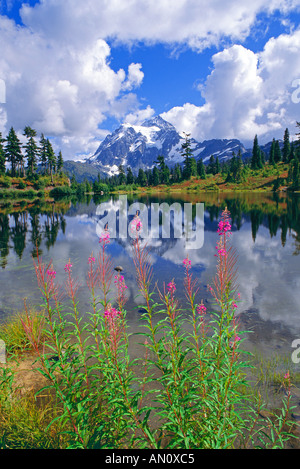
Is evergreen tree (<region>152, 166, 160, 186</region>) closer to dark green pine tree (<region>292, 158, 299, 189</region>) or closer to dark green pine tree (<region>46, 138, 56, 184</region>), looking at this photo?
dark green pine tree (<region>46, 138, 56, 184</region>)

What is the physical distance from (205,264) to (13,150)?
115 meters

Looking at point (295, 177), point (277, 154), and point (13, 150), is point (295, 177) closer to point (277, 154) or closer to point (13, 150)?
point (277, 154)

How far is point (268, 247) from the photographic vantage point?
2202 centimetres

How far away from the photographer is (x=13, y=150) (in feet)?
357

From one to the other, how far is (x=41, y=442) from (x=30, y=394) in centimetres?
190

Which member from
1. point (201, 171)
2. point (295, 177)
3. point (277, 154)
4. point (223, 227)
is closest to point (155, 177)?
point (201, 171)

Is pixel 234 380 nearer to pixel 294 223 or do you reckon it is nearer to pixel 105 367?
pixel 105 367

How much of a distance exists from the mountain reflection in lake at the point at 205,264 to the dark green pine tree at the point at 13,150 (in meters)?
89.2

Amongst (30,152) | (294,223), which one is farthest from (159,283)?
(30,152)

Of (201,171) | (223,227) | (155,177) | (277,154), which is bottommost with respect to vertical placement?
(223,227)

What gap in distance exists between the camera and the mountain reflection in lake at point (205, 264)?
10.2 m

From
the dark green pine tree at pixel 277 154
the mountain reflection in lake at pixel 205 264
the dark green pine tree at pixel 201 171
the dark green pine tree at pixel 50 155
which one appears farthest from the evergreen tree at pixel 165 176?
the mountain reflection in lake at pixel 205 264

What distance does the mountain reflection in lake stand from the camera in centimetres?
1023

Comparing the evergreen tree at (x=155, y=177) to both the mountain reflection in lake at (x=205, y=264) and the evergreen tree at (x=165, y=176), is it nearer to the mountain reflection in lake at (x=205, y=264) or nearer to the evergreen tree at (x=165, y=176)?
the evergreen tree at (x=165, y=176)
